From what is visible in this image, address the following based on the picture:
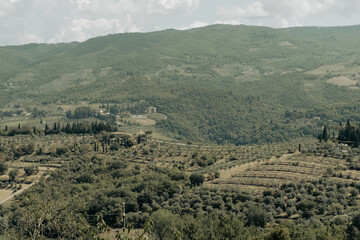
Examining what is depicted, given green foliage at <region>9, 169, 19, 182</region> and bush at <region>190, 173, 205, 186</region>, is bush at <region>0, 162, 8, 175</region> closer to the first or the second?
green foliage at <region>9, 169, 19, 182</region>

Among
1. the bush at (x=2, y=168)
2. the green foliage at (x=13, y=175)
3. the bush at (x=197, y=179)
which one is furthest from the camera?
the bush at (x=2, y=168)

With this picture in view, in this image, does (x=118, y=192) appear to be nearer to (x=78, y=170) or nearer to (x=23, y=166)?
(x=78, y=170)

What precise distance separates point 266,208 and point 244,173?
22.2 metres

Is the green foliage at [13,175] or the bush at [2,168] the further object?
the bush at [2,168]

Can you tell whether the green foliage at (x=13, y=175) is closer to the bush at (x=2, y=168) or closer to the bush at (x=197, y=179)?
the bush at (x=2, y=168)

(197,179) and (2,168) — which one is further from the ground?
(197,179)

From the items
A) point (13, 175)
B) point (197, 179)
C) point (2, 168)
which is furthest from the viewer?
point (2, 168)

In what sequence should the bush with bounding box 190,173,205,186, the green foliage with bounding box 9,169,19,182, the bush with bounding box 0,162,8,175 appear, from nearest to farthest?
the bush with bounding box 190,173,205,186, the green foliage with bounding box 9,169,19,182, the bush with bounding box 0,162,8,175

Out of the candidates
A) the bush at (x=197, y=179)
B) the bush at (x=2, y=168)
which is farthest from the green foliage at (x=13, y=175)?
the bush at (x=197, y=179)

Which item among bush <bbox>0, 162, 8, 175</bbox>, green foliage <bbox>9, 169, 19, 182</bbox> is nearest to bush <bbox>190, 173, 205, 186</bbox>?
green foliage <bbox>9, 169, 19, 182</bbox>

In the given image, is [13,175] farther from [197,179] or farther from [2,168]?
[197,179]

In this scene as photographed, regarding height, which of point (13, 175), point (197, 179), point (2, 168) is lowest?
point (13, 175)

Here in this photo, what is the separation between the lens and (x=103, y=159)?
113m

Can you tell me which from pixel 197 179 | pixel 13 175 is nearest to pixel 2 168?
pixel 13 175
